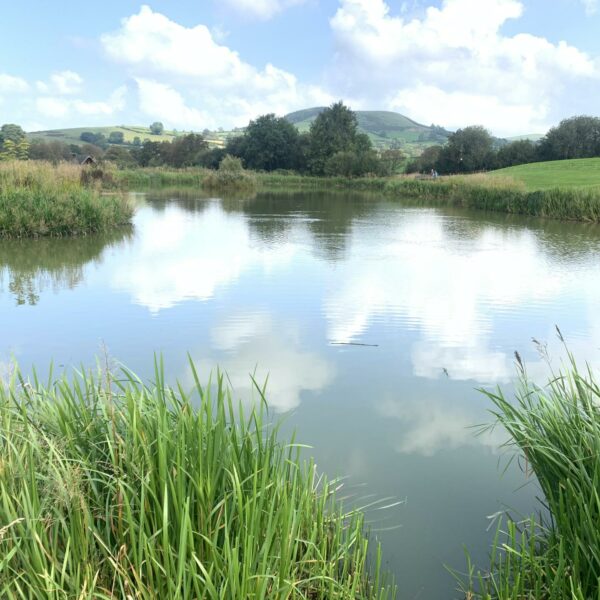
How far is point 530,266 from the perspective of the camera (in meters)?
9.30

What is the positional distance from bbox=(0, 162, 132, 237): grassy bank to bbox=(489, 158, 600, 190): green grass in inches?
585

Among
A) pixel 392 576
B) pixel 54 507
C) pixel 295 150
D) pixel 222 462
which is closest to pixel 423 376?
pixel 392 576

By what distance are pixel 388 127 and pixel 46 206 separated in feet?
402

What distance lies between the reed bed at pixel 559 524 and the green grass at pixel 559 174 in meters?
18.9

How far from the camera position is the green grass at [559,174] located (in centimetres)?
2136

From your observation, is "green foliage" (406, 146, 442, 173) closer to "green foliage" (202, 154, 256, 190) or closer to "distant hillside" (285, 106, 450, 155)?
"green foliage" (202, 154, 256, 190)

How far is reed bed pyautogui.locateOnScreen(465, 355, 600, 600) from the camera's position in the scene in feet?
5.71

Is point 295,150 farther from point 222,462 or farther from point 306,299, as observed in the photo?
point 222,462

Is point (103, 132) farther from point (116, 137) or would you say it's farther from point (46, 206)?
point (46, 206)

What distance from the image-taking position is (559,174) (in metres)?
25.8

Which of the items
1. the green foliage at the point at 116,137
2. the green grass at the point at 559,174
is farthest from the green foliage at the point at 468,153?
the green foliage at the point at 116,137

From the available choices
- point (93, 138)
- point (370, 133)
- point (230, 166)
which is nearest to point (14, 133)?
point (230, 166)

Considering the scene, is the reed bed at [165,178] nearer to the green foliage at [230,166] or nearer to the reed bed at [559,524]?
the green foliage at [230,166]

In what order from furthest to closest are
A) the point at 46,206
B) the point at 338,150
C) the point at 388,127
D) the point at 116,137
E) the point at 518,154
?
1. the point at 388,127
2. the point at 116,137
3. the point at 338,150
4. the point at 518,154
5. the point at 46,206
